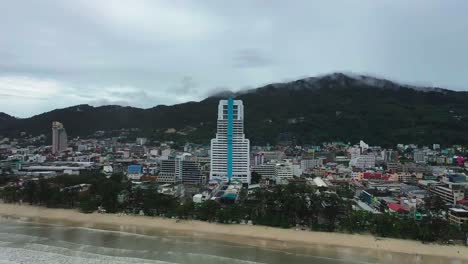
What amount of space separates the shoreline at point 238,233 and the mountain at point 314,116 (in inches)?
2201

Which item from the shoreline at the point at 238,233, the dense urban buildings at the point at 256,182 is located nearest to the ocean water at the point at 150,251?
the shoreline at the point at 238,233

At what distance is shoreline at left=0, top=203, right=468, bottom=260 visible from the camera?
19.0 metres

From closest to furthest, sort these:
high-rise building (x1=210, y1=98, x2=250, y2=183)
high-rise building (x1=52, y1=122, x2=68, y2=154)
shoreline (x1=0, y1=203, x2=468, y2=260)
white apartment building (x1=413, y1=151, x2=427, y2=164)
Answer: shoreline (x1=0, y1=203, x2=468, y2=260) → high-rise building (x1=210, y1=98, x2=250, y2=183) → white apartment building (x1=413, y1=151, x2=427, y2=164) → high-rise building (x1=52, y1=122, x2=68, y2=154)

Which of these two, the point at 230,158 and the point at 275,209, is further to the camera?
the point at 230,158

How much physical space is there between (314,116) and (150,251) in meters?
79.7

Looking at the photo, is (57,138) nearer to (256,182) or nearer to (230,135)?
(230,135)

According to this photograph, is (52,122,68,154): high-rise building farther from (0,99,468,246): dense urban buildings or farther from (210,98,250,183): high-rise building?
(210,98,250,183): high-rise building

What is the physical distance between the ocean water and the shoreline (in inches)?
24.6

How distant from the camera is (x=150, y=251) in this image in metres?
18.6

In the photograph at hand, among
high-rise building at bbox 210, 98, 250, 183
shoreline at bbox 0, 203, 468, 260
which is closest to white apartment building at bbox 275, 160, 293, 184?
high-rise building at bbox 210, 98, 250, 183

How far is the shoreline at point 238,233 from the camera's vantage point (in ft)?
62.2

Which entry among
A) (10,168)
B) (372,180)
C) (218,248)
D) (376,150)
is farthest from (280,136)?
(218,248)

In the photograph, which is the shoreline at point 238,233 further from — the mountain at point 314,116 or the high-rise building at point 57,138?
the mountain at point 314,116

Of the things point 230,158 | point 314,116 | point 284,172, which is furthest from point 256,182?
point 314,116
